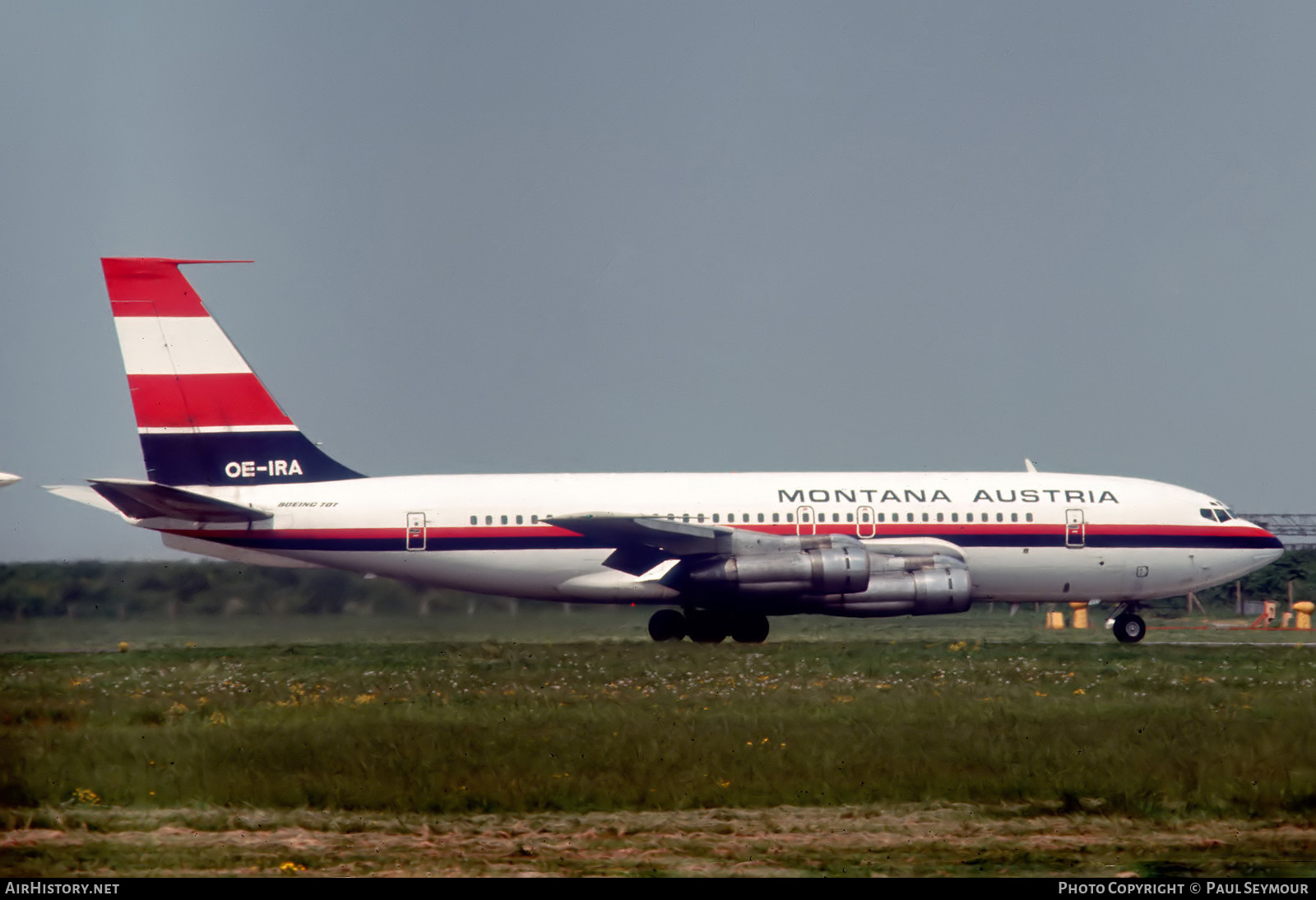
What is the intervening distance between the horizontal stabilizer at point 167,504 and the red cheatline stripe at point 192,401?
5.57 ft

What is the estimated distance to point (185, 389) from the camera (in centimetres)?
2916

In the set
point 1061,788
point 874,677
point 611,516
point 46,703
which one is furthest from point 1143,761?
point 611,516

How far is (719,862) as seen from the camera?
9.94 metres

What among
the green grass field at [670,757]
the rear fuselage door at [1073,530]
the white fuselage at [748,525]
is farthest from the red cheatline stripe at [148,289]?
the rear fuselage door at [1073,530]

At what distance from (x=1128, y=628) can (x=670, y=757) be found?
20.2m

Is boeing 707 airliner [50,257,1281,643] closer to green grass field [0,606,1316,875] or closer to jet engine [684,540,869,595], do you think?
jet engine [684,540,869,595]

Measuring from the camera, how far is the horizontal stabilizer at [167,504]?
26.7 meters

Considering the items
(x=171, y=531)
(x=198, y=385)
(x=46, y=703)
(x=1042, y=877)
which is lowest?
(x=1042, y=877)

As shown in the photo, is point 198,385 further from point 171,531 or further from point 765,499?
point 765,499

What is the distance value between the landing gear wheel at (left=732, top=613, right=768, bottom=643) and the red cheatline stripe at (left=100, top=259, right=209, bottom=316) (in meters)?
13.0

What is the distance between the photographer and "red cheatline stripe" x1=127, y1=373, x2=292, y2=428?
29.0 meters

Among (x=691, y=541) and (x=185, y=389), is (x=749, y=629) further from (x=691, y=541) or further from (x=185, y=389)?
(x=185, y=389)

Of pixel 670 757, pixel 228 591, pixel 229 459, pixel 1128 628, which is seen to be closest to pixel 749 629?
pixel 1128 628

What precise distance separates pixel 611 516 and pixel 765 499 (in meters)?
3.79
